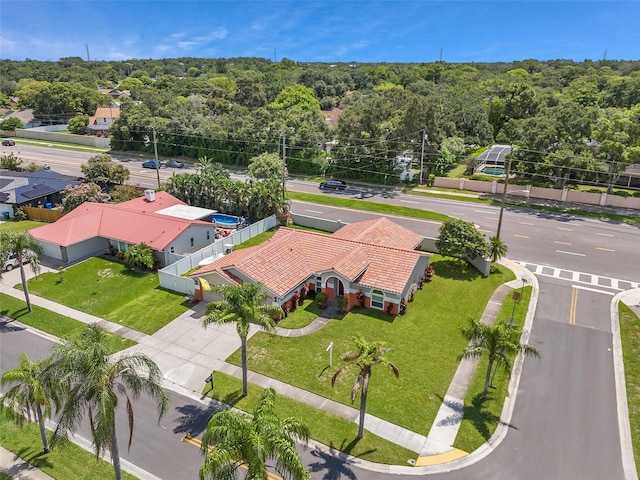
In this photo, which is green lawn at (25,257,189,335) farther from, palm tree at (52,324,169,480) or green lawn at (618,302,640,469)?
green lawn at (618,302,640,469)

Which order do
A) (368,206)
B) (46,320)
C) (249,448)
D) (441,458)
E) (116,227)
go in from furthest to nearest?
(368,206) < (116,227) < (46,320) < (441,458) < (249,448)

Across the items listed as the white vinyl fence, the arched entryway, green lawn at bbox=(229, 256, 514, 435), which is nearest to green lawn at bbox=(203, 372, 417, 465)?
green lawn at bbox=(229, 256, 514, 435)

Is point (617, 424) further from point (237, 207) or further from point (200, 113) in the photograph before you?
point (200, 113)

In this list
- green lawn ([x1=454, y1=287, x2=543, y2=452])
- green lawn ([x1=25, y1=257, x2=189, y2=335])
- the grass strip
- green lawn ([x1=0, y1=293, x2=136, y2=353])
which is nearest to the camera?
green lawn ([x1=454, y1=287, x2=543, y2=452])

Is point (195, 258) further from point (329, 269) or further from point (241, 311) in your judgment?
point (241, 311)

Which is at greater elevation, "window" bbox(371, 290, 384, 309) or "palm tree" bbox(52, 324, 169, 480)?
"palm tree" bbox(52, 324, 169, 480)

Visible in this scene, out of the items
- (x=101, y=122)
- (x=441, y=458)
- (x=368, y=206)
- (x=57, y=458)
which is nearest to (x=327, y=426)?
(x=441, y=458)
